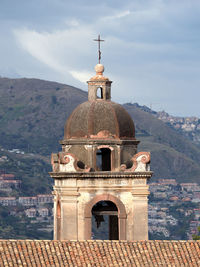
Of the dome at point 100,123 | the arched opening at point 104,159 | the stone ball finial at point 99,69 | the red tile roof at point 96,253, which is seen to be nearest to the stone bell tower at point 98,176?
the dome at point 100,123

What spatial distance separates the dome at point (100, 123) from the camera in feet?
96.1

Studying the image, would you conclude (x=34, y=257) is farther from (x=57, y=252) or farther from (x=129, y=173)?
(x=129, y=173)

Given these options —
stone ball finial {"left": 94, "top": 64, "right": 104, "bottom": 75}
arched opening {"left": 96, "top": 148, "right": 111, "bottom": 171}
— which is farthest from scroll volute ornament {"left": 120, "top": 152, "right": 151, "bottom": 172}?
stone ball finial {"left": 94, "top": 64, "right": 104, "bottom": 75}

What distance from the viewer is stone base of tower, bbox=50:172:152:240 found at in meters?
28.7

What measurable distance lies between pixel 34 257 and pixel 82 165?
403 cm

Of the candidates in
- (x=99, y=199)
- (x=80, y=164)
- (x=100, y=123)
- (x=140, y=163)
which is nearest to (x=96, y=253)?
(x=99, y=199)

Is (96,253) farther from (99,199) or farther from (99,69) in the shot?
(99,69)

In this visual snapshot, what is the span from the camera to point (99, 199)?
28.8 m

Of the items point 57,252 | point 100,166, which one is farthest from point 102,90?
point 57,252

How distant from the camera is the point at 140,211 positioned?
1139 inches

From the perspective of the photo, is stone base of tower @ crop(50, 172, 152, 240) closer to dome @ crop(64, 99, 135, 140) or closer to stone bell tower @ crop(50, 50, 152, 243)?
stone bell tower @ crop(50, 50, 152, 243)

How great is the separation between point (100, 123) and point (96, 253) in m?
4.55

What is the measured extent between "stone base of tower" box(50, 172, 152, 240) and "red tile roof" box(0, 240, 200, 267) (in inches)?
62.7

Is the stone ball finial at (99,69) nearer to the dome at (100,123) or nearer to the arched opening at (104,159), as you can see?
the dome at (100,123)
